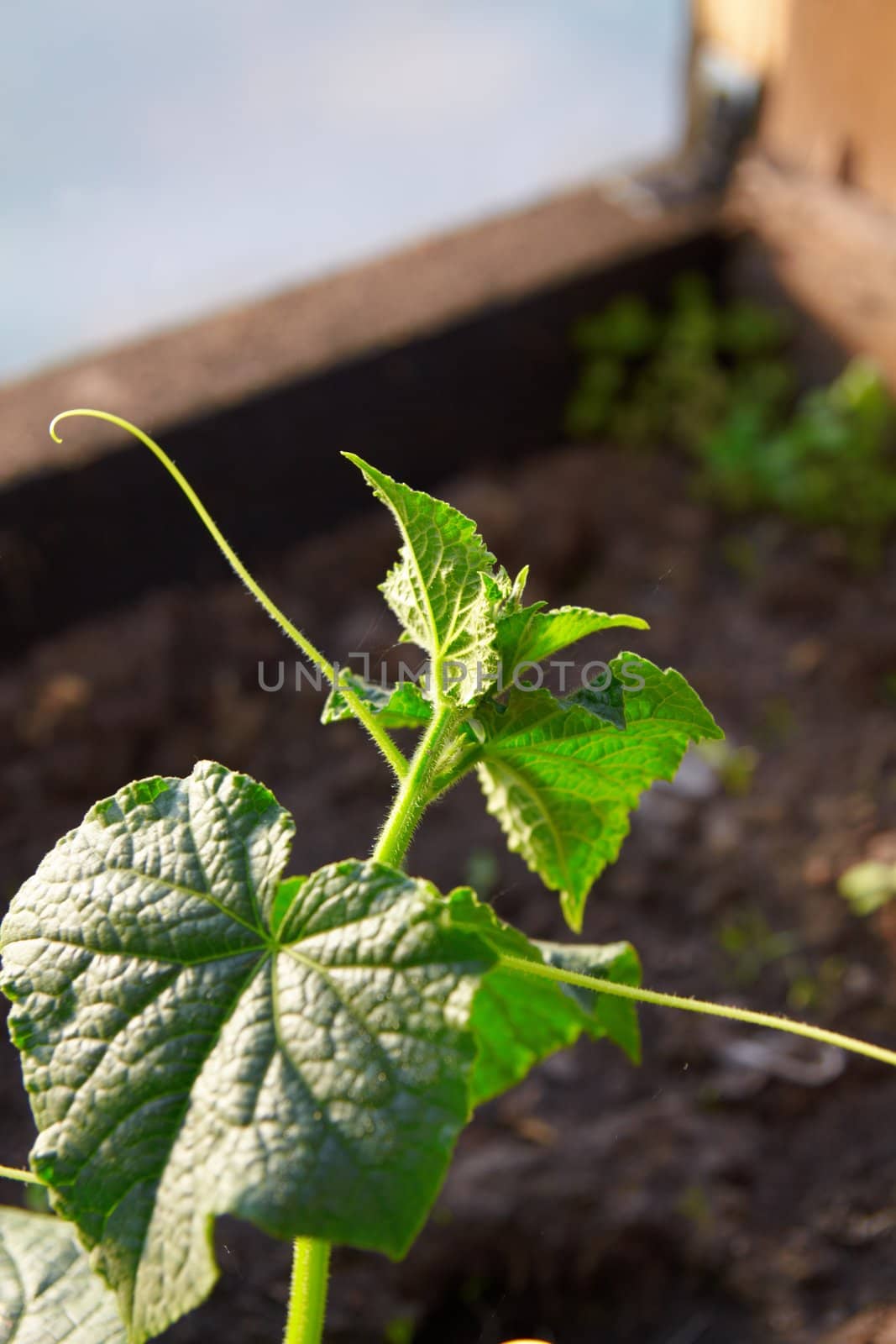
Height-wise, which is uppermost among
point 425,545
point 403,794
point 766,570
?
point 425,545

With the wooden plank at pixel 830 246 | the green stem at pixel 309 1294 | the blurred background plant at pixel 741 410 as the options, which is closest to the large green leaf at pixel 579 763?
the green stem at pixel 309 1294

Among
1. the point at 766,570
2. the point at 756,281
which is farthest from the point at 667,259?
the point at 766,570

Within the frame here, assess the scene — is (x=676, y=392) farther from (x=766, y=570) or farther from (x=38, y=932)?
(x=38, y=932)

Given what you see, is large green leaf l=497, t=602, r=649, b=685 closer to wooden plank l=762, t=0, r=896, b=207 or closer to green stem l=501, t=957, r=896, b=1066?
green stem l=501, t=957, r=896, b=1066

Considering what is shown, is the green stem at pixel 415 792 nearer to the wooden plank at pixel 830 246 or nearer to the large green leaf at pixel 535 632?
the large green leaf at pixel 535 632

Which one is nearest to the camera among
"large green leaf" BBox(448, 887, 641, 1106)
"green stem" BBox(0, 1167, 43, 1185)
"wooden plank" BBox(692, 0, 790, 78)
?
"green stem" BBox(0, 1167, 43, 1185)

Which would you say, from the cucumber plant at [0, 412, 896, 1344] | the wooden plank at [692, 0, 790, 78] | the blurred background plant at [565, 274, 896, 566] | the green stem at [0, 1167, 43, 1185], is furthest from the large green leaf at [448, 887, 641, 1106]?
the wooden plank at [692, 0, 790, 78]
